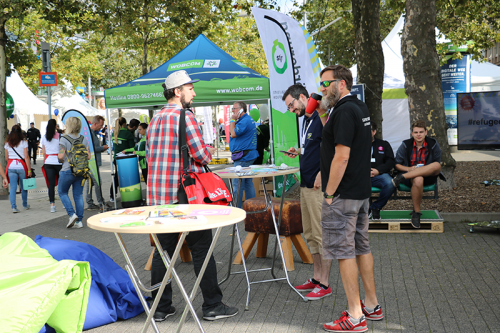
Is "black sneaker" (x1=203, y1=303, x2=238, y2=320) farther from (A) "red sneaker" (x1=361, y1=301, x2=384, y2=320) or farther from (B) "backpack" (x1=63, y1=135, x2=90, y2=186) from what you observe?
(B) "backpack" (x1=63, y1=135, x2=90, y2=186)

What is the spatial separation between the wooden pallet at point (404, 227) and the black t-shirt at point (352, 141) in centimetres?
354

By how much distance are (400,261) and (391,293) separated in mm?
1146

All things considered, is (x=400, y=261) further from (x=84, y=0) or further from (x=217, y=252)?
(x=84, y=0)

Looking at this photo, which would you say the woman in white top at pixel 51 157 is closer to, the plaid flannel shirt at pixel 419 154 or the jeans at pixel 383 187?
the jeans at pixel 383 187

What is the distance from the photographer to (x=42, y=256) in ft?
12.6

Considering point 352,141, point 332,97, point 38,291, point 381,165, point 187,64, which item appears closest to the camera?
point 38,291

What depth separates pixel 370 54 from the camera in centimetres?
987

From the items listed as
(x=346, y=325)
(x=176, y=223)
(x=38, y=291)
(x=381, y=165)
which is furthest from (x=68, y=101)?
(x=176, y=223)

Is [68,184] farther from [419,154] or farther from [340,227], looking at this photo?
[340,227]

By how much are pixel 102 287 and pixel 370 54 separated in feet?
25.0

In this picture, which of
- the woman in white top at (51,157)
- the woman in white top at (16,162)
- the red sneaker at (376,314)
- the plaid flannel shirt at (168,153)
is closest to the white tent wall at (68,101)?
the woman in white top at (16,162)

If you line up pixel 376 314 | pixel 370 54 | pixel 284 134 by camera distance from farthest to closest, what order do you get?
pixel 370 54 → pixel 284 134 → pixel 376 314

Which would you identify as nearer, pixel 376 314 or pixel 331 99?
pixel 331 99

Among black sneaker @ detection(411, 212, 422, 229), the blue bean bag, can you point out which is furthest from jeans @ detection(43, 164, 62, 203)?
black sneaker @ detection(411, 212, 422, 229)
